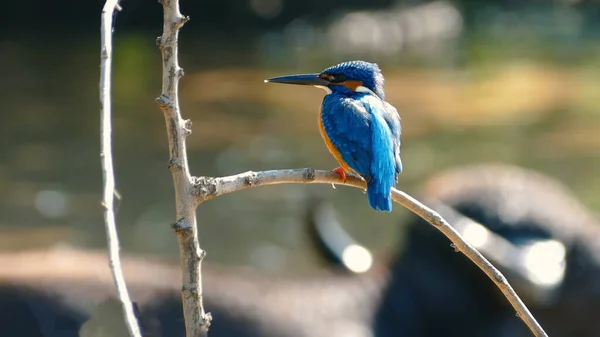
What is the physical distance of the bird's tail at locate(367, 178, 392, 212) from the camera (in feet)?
8.86

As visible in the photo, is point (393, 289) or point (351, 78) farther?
point (393, 289)

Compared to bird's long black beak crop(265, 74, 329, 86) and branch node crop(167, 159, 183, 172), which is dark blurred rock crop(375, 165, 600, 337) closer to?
bird's long black beak crop(265, 74, 329, 86)

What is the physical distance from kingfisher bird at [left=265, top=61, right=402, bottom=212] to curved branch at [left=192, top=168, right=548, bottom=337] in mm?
411

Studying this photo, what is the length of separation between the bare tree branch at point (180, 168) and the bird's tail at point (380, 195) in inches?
38.1

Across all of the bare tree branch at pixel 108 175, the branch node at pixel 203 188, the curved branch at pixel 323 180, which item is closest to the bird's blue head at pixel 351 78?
the curved branch at pixel 323 180

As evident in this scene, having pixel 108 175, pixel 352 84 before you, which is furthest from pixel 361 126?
pixel 108 175

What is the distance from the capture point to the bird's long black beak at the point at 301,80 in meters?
2.68

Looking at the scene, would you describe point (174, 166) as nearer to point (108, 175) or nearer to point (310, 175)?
point (108, 175)

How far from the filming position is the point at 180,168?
179 cm

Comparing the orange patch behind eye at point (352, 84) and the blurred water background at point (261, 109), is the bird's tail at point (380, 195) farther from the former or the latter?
the blurred water background at point (261, 109)

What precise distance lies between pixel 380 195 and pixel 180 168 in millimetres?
1015

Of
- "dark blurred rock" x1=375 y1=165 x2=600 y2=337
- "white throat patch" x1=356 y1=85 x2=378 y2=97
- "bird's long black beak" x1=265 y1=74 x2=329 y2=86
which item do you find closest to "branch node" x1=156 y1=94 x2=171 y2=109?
"bird's long black beak" x1=265 y1=74 x2=329 y2=86

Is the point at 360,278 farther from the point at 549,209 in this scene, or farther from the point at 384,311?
the point at 549,209

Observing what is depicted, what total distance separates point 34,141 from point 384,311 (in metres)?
7.63
